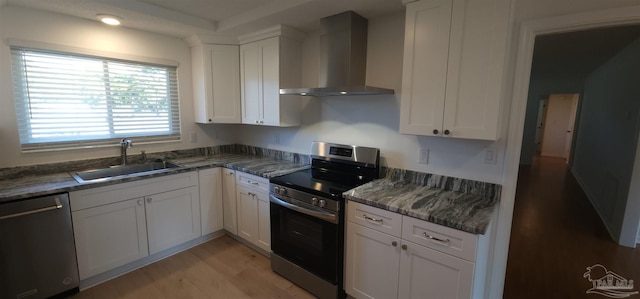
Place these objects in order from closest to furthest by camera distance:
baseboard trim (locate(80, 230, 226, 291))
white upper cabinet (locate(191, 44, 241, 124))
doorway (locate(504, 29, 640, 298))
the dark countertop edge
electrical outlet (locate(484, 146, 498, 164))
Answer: the dark countertop edge < electrical outlet (locate(484, 146, 498, 164)) < baseboard trim (locate(80, 230, 226, 291)) < doorway (locate(504, 29, 640, 298)) < white upper cabinet (locate(191, 44, 241, 124))

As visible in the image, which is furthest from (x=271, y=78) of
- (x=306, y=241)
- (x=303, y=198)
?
(x=306, y=241)

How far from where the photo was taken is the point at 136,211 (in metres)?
2.40

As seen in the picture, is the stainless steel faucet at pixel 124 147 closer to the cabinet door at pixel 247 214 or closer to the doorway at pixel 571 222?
the cabinet door at pixel 247 214

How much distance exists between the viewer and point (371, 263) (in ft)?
6.12

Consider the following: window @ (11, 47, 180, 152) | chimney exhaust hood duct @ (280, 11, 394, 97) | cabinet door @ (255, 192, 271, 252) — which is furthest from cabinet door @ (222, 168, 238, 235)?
chimney exhaust hood duct @ (280, 11, 394, 97)

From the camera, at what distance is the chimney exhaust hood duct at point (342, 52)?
2.19 meters

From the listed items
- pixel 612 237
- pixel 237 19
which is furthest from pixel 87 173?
pixel 612 237

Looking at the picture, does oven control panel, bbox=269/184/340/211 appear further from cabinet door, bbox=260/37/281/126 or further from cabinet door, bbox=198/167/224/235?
cabinet door, bbox=198/167/224/235

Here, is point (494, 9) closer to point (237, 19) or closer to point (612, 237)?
point (237, 19)

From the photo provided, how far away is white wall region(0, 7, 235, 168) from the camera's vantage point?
2.17 metres

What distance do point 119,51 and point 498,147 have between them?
3451mm

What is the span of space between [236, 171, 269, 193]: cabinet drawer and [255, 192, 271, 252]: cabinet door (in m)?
0.07

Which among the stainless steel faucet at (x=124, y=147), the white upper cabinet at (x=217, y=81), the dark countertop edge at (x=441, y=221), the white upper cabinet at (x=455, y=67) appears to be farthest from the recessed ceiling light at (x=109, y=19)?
the dark countertop edge at (x=441, y=221)

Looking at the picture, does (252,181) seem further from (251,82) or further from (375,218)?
(375,218)
